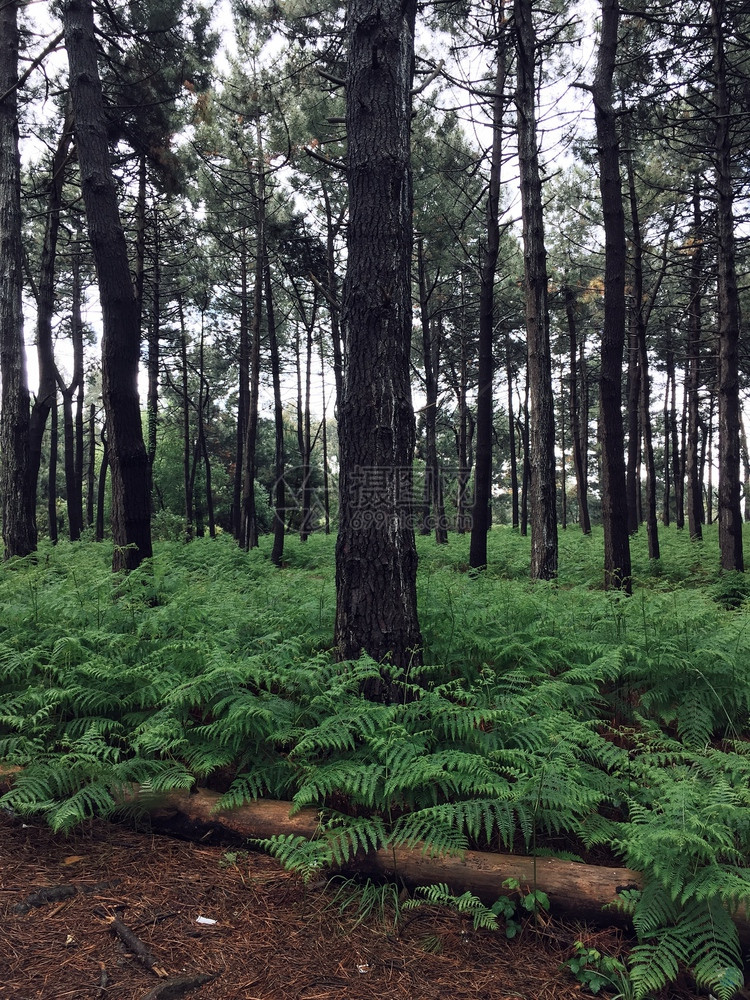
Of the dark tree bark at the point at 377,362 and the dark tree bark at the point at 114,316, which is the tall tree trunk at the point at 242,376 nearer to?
the dark tree bark at the point at 114,316

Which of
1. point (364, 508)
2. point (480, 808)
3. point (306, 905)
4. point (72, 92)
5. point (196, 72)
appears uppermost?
point (196, 72)

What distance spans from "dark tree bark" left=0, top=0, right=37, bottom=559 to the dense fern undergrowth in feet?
15.9

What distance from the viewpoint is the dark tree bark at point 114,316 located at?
693 cm

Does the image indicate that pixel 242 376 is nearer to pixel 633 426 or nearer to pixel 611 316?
pixel 633 426

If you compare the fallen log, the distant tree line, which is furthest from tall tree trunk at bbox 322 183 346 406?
the fallen log

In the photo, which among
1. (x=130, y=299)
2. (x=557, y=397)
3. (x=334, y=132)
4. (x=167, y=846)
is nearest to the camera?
(x=167, y=846)

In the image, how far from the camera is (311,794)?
10.2ft

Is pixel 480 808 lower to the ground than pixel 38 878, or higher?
higher

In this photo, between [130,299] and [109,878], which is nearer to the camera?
[109,878]

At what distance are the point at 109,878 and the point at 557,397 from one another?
1516 inches

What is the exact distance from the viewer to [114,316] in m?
6.95

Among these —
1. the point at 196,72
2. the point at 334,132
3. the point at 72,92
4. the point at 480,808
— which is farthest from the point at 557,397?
the point at 480,808

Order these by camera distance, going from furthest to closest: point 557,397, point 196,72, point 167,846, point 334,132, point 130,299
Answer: point 557,397 < point 334,132 < point 196,72 < point 130,299 < point 167,846

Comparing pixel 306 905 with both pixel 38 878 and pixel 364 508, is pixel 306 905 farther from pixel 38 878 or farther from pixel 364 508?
pixel 364 508
